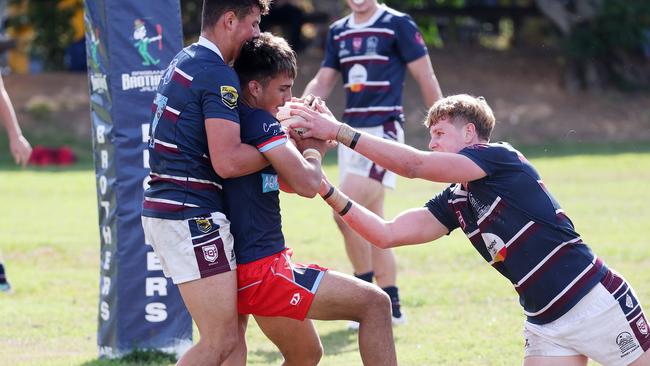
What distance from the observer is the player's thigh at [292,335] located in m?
5.01

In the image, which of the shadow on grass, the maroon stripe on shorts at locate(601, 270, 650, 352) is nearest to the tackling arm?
the maroon stripe on shorts at locate(601, 270, 650, 352)

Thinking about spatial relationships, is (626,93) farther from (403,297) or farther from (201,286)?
(201,286)

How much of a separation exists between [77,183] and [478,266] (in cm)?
923

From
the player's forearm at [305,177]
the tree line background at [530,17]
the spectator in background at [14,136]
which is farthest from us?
the tree line background at [530,17]

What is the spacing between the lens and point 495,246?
4.98 m

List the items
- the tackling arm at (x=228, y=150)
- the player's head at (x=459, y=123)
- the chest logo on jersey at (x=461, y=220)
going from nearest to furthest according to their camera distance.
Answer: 1. the tackling arm at (x=228, y=150)
2. the player's head at (x=459, y=123)
3. the chest logo on jersey at (x=461, y=220)

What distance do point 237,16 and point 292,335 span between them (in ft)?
4.96

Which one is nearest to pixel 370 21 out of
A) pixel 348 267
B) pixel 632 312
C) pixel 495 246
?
pixel 348 267

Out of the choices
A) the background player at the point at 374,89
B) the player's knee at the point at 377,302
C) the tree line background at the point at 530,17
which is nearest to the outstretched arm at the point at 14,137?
the background player at the point at 374,89

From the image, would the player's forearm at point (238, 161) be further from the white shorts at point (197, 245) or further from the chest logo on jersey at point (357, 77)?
the chest logo on jersey at point (357, 77)

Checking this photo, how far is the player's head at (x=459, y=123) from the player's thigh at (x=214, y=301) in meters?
1.18

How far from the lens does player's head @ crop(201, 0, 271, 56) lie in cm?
470

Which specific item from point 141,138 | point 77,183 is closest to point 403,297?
point 141,138

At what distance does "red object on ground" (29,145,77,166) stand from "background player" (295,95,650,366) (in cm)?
1648
